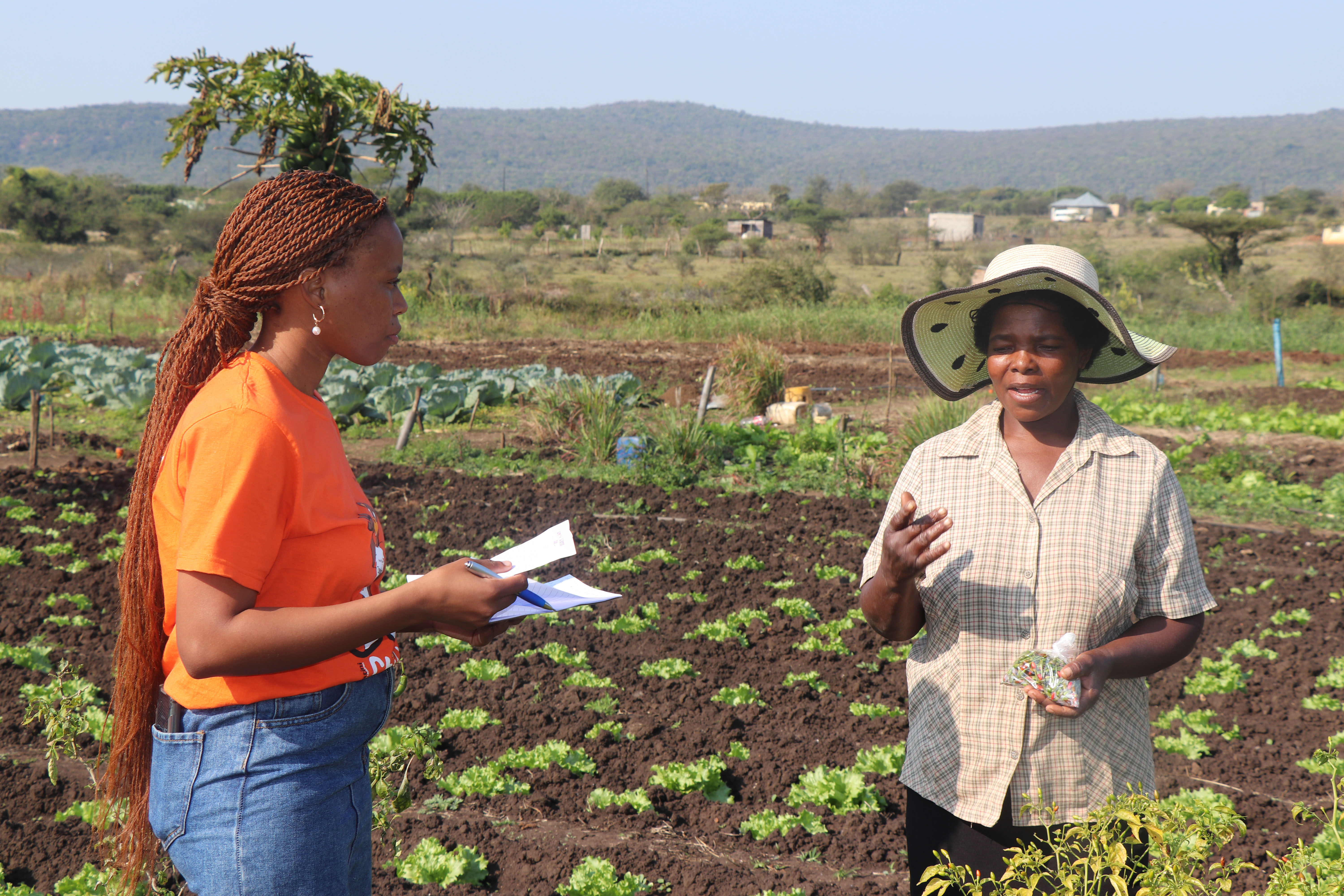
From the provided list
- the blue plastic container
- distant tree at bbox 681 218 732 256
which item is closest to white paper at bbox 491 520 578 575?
the blue plastic container

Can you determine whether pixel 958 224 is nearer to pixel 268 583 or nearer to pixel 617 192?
pixel 617 192

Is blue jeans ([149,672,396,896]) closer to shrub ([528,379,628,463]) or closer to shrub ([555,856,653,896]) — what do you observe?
shrub ([555,856,653,896])

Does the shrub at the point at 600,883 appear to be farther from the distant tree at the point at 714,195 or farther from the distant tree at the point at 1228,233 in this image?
the distant tree at the point at 714,195

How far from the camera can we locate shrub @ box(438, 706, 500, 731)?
450 cm

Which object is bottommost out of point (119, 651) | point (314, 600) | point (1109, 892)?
point (1109, 892)

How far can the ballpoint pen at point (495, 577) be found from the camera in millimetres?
1662

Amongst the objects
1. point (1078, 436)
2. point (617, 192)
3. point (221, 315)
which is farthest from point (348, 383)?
point (617, 192)

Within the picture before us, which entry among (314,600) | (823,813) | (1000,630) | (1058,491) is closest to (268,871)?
(314,600)

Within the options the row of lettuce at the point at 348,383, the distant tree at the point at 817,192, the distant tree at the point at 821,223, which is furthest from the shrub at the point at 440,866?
the distant tree at the point at 817,192

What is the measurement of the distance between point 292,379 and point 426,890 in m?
2.25

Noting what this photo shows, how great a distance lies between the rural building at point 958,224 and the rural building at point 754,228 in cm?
2122

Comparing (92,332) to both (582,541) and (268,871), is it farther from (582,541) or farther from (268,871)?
(268,871)

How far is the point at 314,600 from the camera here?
1.67 m

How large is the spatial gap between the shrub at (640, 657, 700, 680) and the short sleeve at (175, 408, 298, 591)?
12.3 feet
